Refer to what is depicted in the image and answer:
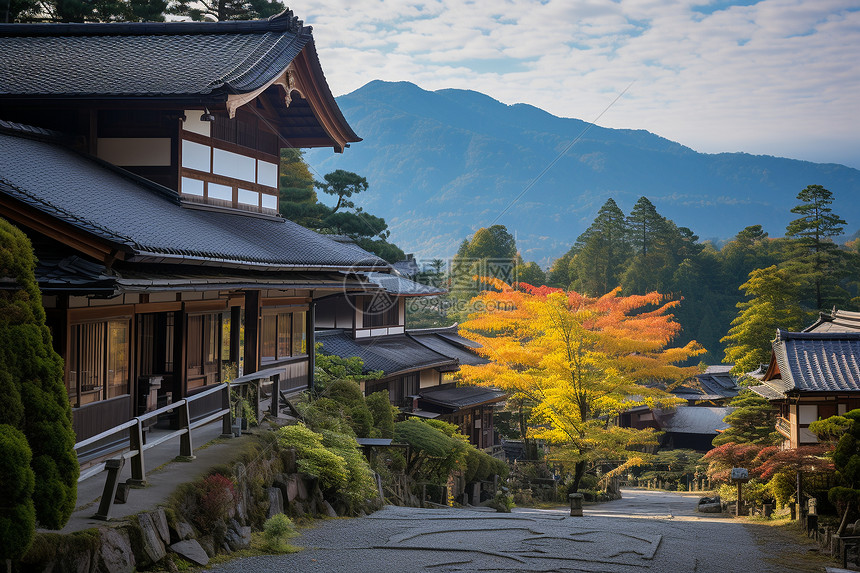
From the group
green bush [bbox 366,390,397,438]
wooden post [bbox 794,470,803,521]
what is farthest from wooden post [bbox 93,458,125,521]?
wooden post [bbox 794,470,803,521]

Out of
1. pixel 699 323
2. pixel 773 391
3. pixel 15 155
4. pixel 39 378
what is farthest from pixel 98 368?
pixel 699 323

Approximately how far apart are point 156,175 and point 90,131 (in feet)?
4.42

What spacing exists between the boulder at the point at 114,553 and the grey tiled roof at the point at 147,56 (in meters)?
7.69

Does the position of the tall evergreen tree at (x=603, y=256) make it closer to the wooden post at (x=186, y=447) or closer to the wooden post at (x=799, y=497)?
the wooden post at (x=799, y=497)

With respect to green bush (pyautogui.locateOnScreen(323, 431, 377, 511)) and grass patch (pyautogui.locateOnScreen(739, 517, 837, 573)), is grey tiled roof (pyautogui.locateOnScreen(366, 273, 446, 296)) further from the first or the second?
grass patch (pyautogui.locateOnScreen(739, 517, 837, 573))

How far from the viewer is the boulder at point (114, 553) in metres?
6.59

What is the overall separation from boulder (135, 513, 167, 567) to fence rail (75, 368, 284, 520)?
0.41 meters

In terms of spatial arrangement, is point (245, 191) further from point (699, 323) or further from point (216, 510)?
point (699, 323)

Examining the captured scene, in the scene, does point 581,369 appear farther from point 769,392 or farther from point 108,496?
point 108,496

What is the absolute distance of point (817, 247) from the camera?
47562 millimetres

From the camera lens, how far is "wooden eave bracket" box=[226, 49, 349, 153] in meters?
14.9

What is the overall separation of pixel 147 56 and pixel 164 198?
13.5 ft

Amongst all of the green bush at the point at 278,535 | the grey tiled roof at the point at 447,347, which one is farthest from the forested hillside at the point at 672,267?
the green bush at the point at 278,535

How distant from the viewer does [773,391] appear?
2330 centimetres
